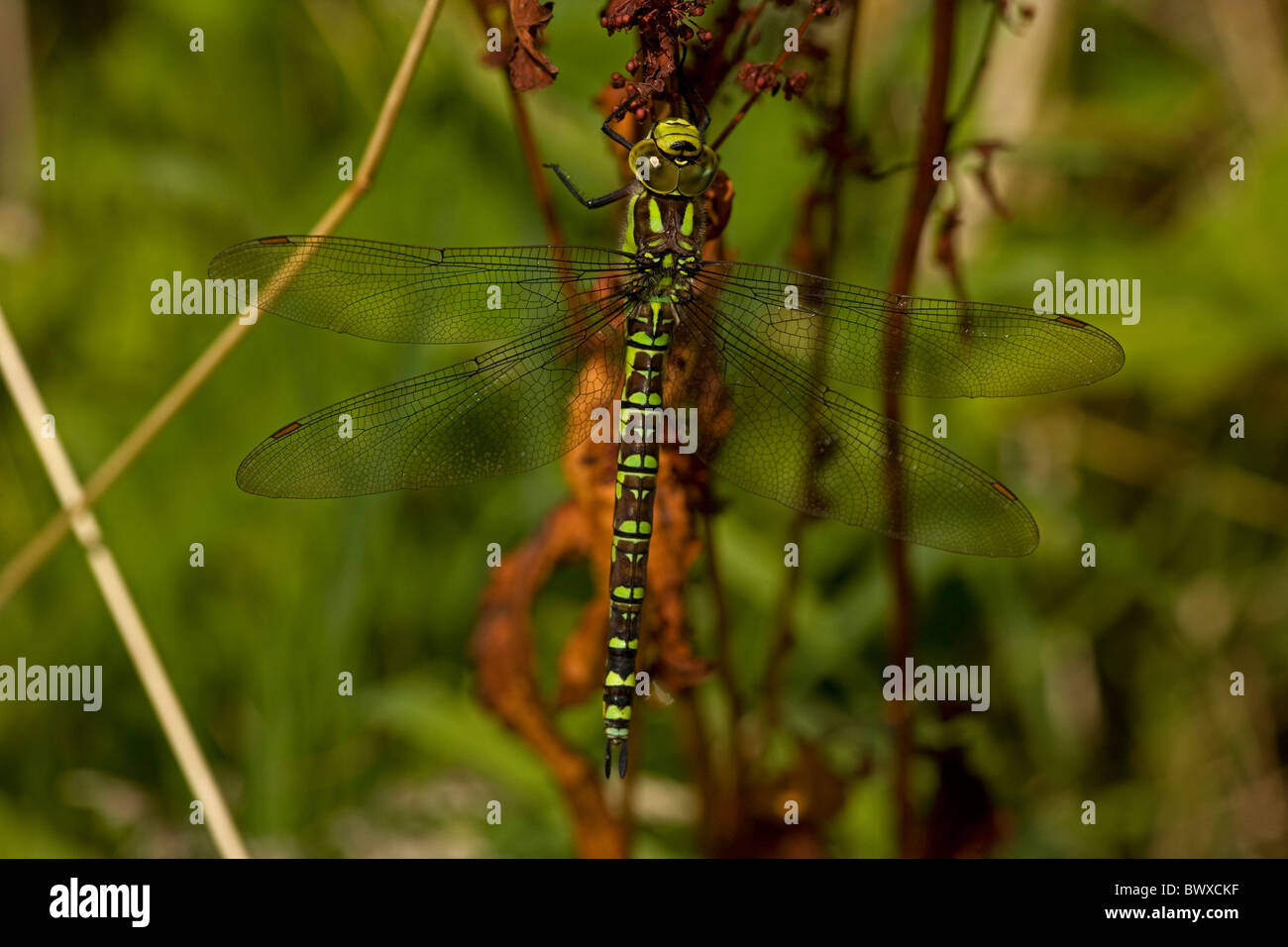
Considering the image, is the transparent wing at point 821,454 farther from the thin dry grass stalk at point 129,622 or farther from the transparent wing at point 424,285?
the thin dry grass stalk at point 129,622

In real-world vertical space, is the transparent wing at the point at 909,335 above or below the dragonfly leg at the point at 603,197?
below

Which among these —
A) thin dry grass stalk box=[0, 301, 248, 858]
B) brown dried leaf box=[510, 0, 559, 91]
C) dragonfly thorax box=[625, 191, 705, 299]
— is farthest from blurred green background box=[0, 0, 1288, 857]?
brown dried leaf box=[510, 0, 559, 91]

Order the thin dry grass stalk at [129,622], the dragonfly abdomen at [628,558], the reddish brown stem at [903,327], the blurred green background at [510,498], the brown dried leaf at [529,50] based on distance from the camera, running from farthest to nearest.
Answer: the blurred green background at [510,498] → the thin dry grass stalk at [129,622] → the dragonfly abdomen at [628,558] → the reddish brown stem at [903,327] → the brown dried leaf at [529,50]

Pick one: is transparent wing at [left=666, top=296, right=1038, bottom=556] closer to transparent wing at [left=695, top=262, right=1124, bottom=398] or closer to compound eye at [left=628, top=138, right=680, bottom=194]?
transparent wing at [left=695, top=262, right=1124, bottom=398]

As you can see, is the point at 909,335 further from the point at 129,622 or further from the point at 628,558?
the point at 129,622

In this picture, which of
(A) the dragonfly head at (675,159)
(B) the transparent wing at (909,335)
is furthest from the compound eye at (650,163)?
(B) the transparent wing at (909,335)

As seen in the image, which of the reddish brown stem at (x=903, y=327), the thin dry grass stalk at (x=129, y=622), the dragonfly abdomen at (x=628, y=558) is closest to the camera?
the reddish brown stem at (x=903, y=327)

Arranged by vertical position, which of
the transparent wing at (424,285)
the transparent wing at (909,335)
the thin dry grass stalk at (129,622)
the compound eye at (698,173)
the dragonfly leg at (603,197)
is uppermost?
the dragonfly leg at (603,197)
